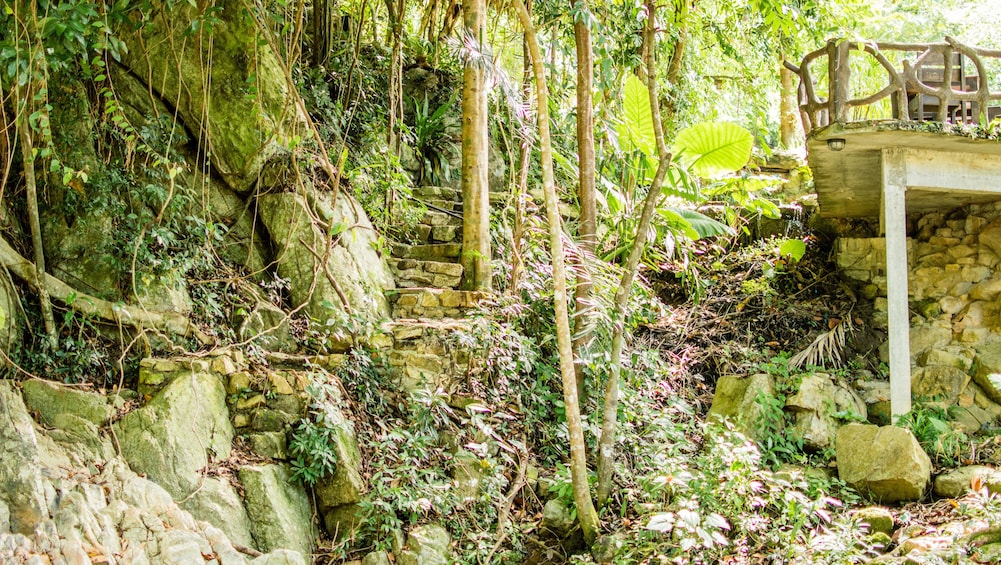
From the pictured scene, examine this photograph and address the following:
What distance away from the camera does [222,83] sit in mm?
5715

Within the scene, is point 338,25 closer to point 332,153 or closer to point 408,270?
point 332,153

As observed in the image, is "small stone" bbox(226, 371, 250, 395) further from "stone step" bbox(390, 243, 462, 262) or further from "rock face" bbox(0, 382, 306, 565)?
"stone step" bbox(390, 243, 462, 262)

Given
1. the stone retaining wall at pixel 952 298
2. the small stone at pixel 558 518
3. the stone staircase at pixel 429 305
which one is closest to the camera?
the small stone at pixel 558 518

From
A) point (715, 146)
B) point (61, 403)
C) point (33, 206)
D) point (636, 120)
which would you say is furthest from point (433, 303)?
point (715, 146)

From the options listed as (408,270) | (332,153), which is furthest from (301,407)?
(332,153)

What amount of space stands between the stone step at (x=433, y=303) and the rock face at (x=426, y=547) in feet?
5.43

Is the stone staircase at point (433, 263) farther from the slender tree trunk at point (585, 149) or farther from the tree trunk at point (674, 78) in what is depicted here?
the tree trunk at point (674, 78)

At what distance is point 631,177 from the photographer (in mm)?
7215

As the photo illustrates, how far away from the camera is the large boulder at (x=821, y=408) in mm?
6094

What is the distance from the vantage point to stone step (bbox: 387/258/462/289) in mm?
6148

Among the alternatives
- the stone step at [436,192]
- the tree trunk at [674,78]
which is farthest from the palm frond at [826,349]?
the stone step at [436,192]

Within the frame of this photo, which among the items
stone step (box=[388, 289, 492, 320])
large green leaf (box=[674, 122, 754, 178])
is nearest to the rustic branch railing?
large green leaf (box=[674, 122, 754, 178])

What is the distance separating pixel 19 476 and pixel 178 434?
0.84 metres

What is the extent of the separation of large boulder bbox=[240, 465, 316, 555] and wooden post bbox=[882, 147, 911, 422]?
4435mm
